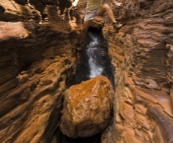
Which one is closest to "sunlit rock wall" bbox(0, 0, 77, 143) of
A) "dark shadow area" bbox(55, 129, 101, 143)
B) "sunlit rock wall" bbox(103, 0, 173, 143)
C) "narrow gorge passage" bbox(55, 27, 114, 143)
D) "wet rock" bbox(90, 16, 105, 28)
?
"dark shadow area" bbox(55, 129, 101, 143)

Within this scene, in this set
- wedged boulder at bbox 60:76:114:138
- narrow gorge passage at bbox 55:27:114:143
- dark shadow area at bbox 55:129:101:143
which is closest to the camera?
wedged boulder at bbox 60:76:114:138

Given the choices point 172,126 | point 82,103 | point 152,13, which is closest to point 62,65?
point 82,103

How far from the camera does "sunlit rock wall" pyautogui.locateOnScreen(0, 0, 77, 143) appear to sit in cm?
217

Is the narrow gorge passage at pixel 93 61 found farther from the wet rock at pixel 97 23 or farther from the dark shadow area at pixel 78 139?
the dark shadow area at pixel 78 139

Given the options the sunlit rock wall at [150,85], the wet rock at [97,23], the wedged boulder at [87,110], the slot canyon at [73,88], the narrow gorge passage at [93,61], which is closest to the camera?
the sunlit rock wall at [150,85]

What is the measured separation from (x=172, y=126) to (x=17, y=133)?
6.97 ft

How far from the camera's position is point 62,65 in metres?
4.19

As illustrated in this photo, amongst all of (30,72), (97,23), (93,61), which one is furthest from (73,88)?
(97,23)

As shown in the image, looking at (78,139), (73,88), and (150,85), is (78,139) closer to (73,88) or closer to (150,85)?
(73,88)

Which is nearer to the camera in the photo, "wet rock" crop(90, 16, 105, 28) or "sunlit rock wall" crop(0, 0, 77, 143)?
"sunlit rock wall" crop(0, 0, 77, 143)

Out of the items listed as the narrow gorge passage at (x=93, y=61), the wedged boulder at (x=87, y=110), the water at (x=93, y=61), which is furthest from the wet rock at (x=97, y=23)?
the wedged boulder at (x=87, y=110)

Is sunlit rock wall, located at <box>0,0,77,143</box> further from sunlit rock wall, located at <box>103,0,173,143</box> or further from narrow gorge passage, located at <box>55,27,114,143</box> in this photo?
narrow gorge passage, located at <box>55,27,114,143</box>

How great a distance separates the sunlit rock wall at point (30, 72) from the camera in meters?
2.17

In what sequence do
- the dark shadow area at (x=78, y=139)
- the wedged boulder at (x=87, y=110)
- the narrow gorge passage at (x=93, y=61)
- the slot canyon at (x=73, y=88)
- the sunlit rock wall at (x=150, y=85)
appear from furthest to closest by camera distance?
the narrow gorge passage at (x=93, y=61)
the dark shadow area at (x=78, y=139)
the wedged boulder at (x=87, y=110)
the slot canyon at (x=73, y=88)
the sunlit rock wall at (x=150, y=85)
